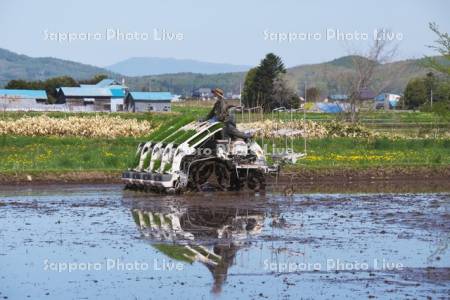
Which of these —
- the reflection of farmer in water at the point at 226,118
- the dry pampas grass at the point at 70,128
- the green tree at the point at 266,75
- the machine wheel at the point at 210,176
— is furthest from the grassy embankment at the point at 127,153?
the green tree at the point at 266,75

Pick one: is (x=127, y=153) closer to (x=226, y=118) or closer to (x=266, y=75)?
(x=226, y=118)

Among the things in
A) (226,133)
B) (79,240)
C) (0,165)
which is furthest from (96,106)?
(79,240)

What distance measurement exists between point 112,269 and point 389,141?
32.5m

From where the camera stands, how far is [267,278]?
13.7 meters

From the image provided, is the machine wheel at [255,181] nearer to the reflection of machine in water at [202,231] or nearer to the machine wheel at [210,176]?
the machine wheel at [210,176]

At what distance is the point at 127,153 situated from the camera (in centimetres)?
3878

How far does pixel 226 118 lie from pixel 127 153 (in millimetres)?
13090

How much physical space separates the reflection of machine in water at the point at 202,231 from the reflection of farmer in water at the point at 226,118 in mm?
3596

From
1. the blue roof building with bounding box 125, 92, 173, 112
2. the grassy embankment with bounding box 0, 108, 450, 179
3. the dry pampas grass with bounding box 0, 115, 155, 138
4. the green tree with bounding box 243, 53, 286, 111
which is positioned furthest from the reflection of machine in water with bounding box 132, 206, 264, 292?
the blue roof building with bounding box 125, 92, 173, 112

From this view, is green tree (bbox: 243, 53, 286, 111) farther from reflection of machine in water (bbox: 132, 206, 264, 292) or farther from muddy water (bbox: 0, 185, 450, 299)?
reflection of machine in water (bbox: 132, 206, 264, 292)

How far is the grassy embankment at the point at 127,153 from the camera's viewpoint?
33.8 meters

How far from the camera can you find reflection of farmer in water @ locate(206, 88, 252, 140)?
2617cm

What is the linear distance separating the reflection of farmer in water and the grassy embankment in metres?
1.80

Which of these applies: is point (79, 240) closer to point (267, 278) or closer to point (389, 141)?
point (267, 278)
